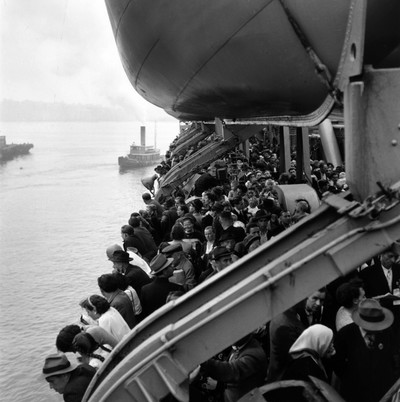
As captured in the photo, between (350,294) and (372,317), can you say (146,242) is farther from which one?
(372,317)

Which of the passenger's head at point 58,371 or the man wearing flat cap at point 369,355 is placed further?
the passenger's head at point 58,371

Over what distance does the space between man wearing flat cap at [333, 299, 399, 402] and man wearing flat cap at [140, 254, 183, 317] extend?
207 cm

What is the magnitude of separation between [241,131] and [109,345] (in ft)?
21.7

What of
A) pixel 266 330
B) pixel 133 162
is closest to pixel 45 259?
pixel 266 330

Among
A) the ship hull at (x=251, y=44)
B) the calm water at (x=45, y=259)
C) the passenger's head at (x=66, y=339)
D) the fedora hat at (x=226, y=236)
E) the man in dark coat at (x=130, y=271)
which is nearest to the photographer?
the ship hull at (x=251, y=44)

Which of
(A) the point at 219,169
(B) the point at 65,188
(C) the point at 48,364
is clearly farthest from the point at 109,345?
(B) the point at 65,188

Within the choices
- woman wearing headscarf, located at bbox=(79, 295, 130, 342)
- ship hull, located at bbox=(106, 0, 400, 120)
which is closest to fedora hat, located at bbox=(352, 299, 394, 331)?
ship hull, located at bbox=(106, 0, 400, 120)

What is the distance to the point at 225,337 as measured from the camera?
2.59m

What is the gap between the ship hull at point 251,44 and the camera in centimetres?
332

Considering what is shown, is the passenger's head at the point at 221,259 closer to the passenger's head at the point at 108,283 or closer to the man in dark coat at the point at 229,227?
the passenger's head at the point at 108,283

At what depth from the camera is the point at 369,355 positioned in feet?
10.6

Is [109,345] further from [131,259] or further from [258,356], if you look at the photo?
[131,259]

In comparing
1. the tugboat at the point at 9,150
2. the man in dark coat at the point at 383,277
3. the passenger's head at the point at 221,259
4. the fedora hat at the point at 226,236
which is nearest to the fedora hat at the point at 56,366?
the passenger's head at the point at 221,259

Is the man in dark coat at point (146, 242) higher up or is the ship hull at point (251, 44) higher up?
the ship hull at point (251, 44)
